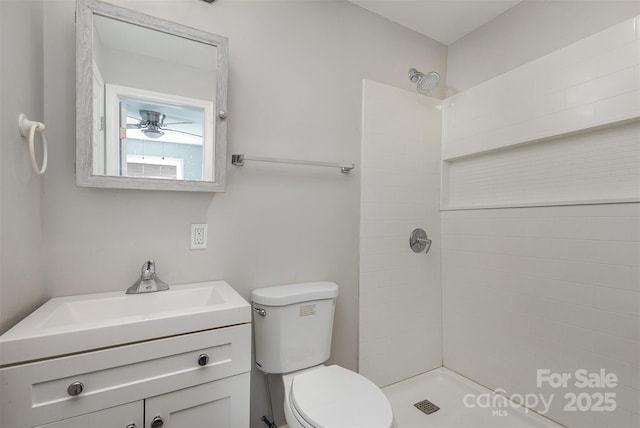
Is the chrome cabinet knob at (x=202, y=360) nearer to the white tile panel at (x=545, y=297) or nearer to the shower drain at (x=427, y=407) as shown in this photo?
the shower drain at (x=427, y=407)

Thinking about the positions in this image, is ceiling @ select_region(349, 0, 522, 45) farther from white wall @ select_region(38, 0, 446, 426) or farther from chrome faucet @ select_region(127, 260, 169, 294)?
chrome faucet @ select_region(127, 260, 169, 294)

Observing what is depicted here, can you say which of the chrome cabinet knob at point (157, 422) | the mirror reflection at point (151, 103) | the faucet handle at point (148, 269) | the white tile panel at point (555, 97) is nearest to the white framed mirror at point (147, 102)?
the mirror reflection at point (151, 103)

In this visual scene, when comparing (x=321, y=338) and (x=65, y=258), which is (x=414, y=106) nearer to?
(x=321, y=338)

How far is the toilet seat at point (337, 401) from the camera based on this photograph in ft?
3.47

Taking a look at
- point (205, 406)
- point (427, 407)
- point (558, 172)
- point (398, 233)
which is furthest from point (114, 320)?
point (558, 172)

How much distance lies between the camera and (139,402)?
3.05 ft

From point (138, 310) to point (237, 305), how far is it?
40cm

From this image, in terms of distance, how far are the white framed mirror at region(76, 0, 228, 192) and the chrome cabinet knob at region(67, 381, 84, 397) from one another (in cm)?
68

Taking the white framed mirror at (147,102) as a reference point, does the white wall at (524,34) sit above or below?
above

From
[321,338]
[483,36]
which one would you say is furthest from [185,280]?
[483,36]

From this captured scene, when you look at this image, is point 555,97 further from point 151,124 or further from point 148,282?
point 148,282

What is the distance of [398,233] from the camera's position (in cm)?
201

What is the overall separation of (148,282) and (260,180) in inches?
26.3

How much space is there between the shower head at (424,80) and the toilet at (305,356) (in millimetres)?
1343
